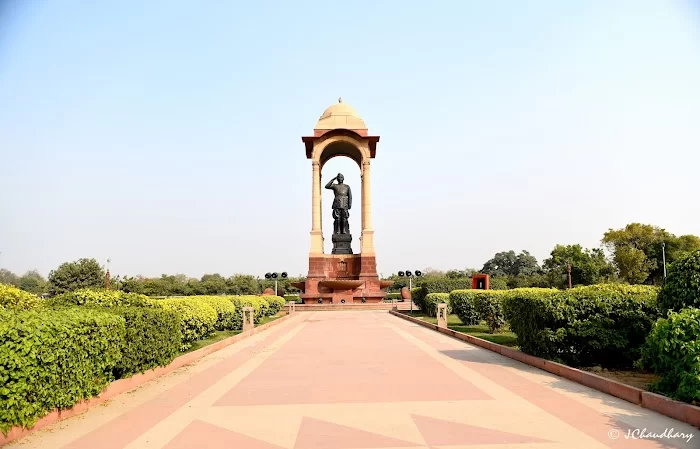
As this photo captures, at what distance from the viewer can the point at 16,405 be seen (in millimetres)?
4516

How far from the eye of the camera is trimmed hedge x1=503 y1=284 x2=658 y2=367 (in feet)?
26.1

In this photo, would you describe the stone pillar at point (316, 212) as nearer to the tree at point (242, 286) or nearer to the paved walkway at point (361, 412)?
the paved walkway at point (361, 412)

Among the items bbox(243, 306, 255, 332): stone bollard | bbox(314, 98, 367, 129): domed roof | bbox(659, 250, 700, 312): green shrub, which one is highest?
bbox(314, 98, 367, 129): domed roof

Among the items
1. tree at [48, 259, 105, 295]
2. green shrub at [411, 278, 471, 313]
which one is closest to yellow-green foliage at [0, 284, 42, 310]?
green shrub at [411, 278, 471, 313]

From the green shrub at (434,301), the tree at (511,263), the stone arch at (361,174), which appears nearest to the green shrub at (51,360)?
the green shrub at (434,301)

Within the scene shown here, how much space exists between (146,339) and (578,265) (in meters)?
52.6

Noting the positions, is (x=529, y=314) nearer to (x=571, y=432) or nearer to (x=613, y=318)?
(x=613, y=318)

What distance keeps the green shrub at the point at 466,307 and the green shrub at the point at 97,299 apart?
11046 millimetres

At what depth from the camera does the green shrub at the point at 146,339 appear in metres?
6.90

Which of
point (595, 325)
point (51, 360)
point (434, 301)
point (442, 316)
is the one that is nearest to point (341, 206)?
point (434, 301)

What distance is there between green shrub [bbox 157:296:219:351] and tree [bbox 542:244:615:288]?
46550 millimetres

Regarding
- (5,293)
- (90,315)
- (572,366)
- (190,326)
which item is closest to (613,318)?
(572,366)

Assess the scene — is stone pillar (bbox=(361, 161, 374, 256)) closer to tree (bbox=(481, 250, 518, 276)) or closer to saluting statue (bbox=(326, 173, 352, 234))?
saluting statue (bbox=(326, 173, 352, 234))

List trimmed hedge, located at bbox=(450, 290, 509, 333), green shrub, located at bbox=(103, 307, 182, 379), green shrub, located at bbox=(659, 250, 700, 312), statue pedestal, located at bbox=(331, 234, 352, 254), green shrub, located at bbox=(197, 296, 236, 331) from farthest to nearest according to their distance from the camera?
1. statue pedestal, located at bbox=(331, 234, 352, 254)
2. trimmed hedge, located at bbox=(450, 290, 509, 333)
3. green shrub, located at bbox=(197, 296, 236, 331)
4. green shrub, located at bbox=(103, 307, 182, 379)
5. green shrub, located at bbox=(659, 250, 700, 312)
